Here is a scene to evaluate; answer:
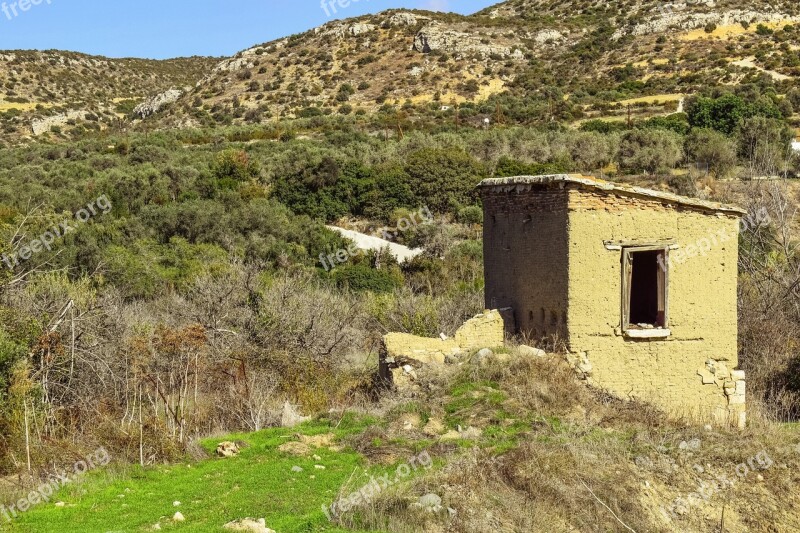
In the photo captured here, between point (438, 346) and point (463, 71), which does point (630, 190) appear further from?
point (463, 71)

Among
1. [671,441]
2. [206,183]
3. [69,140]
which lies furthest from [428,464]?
[69,140]

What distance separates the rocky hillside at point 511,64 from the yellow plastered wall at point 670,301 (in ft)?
134

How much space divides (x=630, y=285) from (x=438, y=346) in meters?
2.99

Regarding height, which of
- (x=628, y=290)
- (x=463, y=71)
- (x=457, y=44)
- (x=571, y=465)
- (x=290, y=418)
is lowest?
(x=290, y=418)

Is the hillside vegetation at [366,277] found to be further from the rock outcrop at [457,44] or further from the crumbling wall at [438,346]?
the crumbling wall at [438,346]

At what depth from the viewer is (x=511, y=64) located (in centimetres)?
6506

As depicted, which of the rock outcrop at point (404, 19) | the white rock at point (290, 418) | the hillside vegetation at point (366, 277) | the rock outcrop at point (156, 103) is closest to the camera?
the hillside vegetation at point (366, 277)

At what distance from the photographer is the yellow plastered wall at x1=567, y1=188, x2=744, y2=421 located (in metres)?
11.4

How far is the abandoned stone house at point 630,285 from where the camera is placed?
11430 mm

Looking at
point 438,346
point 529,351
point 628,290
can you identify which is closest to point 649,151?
point 628,290

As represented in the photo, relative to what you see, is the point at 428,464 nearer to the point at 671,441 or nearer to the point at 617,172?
the point at 671,441

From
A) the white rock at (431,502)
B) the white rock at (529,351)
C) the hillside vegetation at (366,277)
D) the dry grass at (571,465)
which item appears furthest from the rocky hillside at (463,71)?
the white rock at (431,502)

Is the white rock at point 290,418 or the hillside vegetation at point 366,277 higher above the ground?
the hillside vegetation at point 366,277

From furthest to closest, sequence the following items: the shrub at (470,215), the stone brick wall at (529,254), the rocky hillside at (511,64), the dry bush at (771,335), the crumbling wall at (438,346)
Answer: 1. the rocky hillside at (511,64)
2. the shrub at (470,215)
3. the dry bush at (771,335)
4. the crumbling wall at (438,346)
5. the stone brick wall at (529,254)
